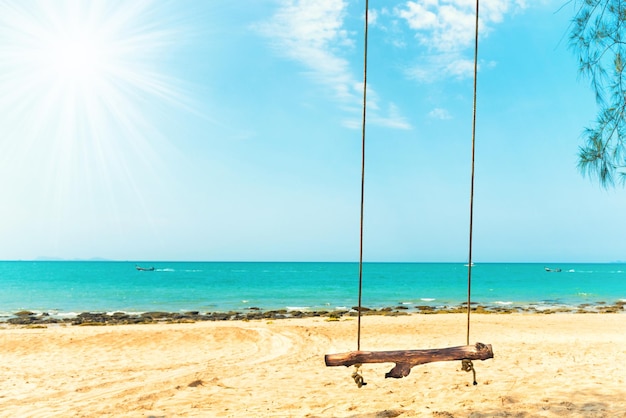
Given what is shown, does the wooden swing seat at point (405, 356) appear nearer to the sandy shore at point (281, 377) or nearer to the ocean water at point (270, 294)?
the sandy shore at point (281, 377)

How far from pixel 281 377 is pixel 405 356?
2779mm

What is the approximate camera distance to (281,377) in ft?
22.1

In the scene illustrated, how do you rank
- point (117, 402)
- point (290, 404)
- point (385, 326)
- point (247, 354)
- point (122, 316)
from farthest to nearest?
point (122, 316)
point (385, 326)
point (247, 354)
point (117, 402)
point (290, 404)

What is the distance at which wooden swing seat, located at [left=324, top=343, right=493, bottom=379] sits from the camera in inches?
169

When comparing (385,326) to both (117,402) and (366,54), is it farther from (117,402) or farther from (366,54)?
(366,54)

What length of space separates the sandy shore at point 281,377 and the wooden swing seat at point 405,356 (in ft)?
1.66

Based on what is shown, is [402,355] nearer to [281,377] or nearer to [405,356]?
[405,356]

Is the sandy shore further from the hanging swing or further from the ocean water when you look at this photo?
the ocean water

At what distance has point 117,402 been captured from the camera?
224 inches

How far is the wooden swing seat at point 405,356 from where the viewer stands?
4297mm

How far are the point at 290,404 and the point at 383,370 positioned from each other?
226 cm

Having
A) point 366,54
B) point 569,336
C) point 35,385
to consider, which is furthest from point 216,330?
point 366,54

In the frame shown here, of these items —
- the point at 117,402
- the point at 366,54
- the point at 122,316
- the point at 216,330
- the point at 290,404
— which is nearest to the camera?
the point at 366,54

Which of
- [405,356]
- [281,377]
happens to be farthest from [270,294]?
[405,356]
